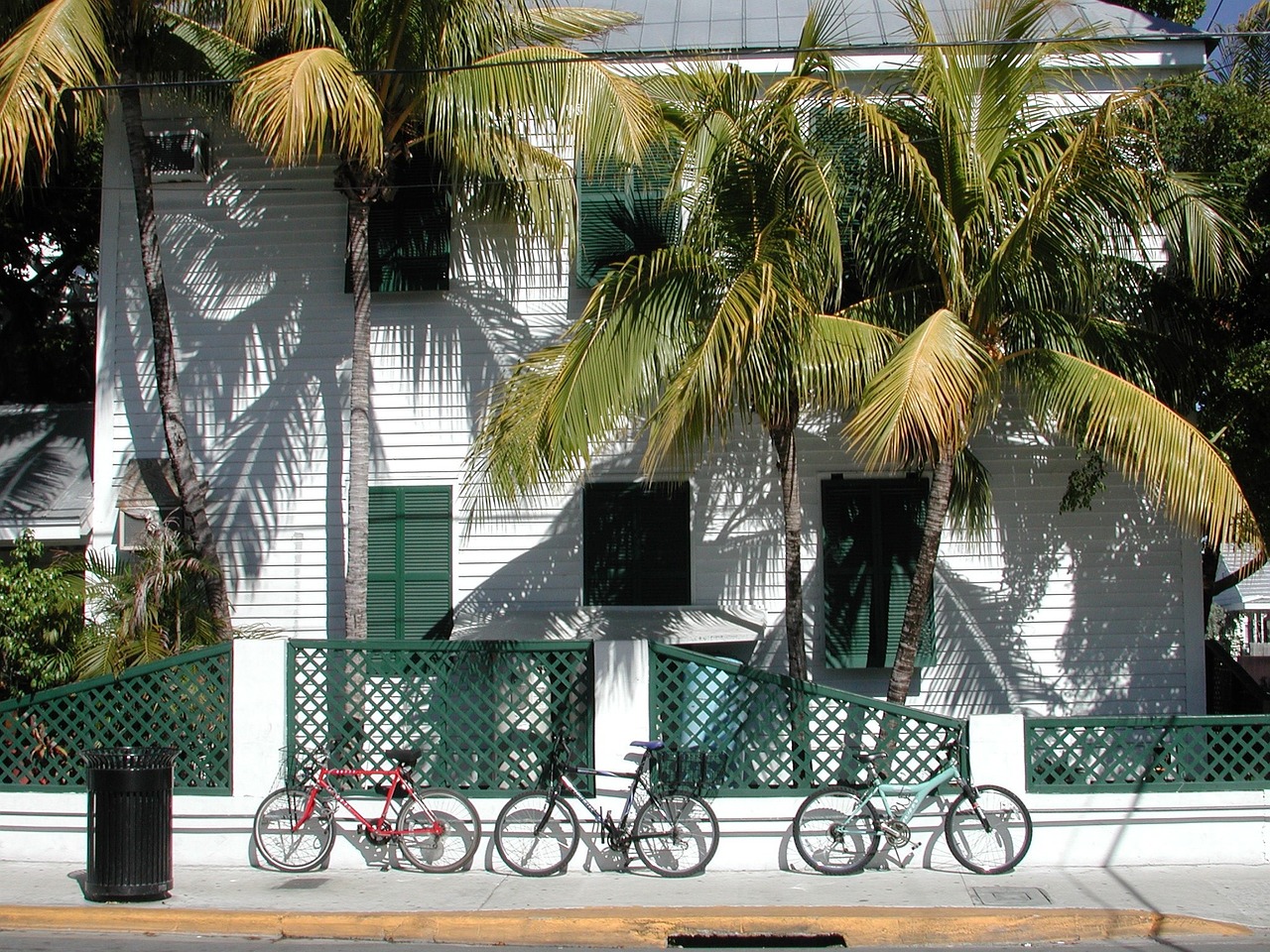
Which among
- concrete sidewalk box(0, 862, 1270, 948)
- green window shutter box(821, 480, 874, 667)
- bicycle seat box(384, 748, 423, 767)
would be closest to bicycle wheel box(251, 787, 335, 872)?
concrete sidewalk box(0, 862, 1270, 948)

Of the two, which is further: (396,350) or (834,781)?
(396,350)

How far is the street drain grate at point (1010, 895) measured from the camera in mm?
8102

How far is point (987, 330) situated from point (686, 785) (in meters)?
4.42

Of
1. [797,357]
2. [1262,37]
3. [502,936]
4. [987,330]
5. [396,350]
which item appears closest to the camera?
[502,936]

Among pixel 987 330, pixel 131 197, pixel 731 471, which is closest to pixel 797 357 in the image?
pixel 987 330

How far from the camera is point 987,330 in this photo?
9.71 m

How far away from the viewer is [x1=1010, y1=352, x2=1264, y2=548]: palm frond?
8.74 metres

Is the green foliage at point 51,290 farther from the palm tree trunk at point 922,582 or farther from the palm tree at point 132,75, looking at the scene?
the palm tree trunk at point 922,582

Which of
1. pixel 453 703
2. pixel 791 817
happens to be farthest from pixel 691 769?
pixel 453 703

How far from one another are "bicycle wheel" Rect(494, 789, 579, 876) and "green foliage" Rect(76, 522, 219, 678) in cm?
356

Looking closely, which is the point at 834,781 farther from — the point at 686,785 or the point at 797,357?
the point at 797,357

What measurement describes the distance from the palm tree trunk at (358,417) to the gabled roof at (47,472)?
309 centimetres

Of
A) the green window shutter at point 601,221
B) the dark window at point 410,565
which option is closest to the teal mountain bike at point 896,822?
the dark window at point 410,565

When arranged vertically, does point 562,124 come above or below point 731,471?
above
